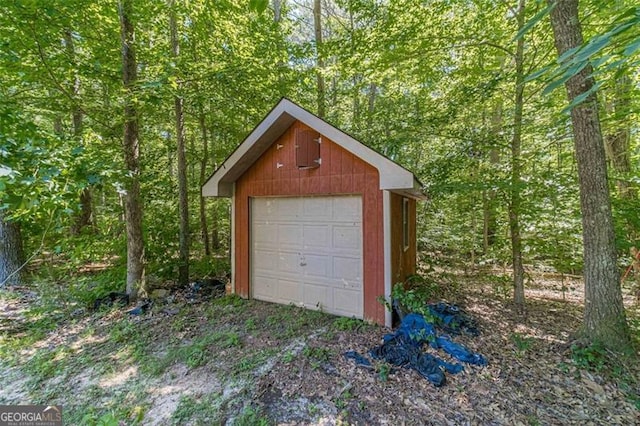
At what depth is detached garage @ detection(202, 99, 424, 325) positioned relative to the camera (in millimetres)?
5148

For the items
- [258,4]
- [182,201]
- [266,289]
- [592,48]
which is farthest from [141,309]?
[592,48]

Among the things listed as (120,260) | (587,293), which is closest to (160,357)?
(120,260)

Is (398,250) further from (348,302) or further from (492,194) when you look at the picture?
(492,194)

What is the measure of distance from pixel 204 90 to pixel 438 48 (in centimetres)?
506

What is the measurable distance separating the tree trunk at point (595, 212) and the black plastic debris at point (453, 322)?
1458mm

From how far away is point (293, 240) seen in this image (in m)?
6.21

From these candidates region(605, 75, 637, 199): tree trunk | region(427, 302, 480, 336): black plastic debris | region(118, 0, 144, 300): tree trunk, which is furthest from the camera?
region(605, 75, 637, 199): tree trunk

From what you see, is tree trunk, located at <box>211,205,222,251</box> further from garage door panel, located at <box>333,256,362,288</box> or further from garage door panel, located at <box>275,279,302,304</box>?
garage door panel, located at <box>333,256,362,288</box>

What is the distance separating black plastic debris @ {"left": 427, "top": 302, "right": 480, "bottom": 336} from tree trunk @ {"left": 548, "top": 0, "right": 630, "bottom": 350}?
1458mm


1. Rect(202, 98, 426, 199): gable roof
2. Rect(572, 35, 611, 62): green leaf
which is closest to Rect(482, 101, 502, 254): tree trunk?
Rect(202, 98, 426, 199): gable roof

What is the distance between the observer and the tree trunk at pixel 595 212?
3.83 m

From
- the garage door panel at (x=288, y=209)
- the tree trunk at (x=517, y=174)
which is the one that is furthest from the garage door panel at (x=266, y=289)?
the tree trunk at (x=517, y=174)

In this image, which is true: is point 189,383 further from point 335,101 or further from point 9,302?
point 335,101

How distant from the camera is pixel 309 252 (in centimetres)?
601
